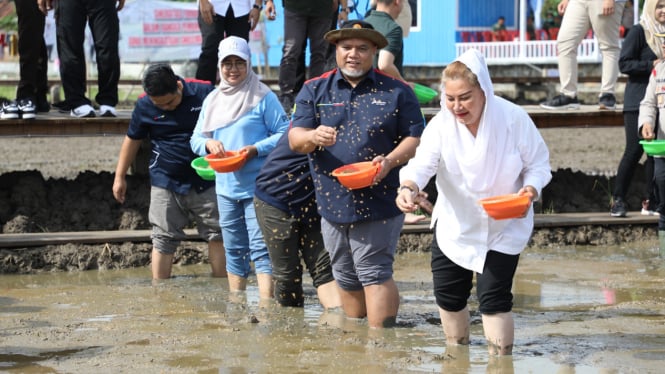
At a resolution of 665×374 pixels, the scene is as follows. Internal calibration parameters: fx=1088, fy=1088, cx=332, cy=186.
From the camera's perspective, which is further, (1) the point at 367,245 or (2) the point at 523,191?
(1) the point at 367,245

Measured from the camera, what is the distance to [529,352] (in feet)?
19.0

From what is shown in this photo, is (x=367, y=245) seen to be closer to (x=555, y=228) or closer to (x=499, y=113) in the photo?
(x=499, y=113)

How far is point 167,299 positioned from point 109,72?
10.2 ft

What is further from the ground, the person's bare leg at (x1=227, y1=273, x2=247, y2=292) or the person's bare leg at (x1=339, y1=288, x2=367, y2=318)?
the person's bare leg at (x1=339, y1=288, x2=367, y2=318)

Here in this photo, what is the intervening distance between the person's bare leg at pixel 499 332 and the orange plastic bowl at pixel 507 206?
0.62 meters

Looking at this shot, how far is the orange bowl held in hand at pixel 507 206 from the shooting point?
16.1ft

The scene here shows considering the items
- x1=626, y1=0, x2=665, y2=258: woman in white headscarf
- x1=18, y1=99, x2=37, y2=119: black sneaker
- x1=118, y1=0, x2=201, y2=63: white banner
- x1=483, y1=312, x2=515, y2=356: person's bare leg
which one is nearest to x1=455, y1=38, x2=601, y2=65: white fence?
x1=118, y1=0, x2=201, y2=63: white banner

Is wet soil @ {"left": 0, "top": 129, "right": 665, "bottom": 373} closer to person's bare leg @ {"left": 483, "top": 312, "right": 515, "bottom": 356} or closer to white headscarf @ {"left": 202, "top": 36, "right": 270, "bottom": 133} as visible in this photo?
person's bare leg @ {"left": 483, "top": 312, "right": 515, "bottom": 356}

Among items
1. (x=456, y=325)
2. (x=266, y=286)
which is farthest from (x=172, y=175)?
(x=456, y=325)

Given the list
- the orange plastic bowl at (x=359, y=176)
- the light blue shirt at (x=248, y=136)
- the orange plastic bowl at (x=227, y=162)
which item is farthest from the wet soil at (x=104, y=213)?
the orange plastic bowl at (x=359, y=176)

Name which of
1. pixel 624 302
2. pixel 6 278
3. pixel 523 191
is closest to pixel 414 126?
pixel 523 191

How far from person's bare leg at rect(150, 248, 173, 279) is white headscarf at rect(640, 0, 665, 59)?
4396 millimetres

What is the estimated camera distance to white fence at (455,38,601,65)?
24969 mm

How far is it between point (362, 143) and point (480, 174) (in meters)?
0.99
